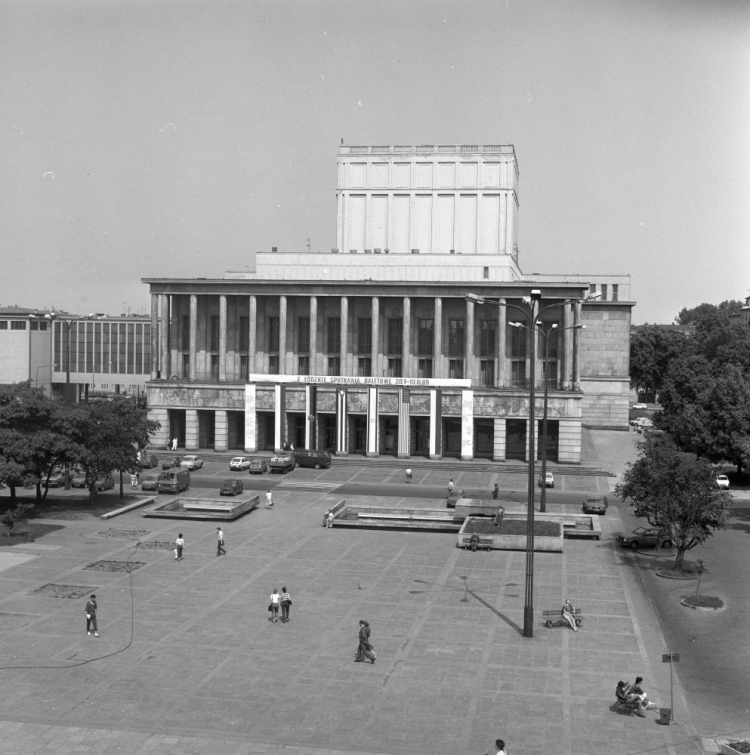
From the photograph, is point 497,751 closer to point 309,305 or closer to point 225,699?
point 225,699

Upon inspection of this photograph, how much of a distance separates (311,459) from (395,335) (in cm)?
1612

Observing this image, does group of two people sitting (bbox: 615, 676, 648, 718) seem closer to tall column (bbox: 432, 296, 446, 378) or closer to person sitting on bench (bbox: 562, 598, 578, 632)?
person sitting on bench (bbox: 562, 598, 578, 632)

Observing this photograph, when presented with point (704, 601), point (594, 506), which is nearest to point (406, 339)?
point (594, 506)

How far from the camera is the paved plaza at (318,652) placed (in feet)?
77.4

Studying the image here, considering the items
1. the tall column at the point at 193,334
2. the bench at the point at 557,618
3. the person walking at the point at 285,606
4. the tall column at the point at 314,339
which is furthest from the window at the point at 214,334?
the bench at the point at 557,618

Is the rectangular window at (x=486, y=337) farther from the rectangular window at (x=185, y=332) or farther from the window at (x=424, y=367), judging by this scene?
the rectangular window at (x=185, y=332)

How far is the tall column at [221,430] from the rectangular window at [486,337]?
24.4 metres

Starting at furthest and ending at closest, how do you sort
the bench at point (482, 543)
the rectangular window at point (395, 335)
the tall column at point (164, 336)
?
1. the tall column at point (164, 336)
2. the rectangular window at point (395, 335)
3. the bench at point (482, 543)

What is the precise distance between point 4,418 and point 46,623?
21.0 m

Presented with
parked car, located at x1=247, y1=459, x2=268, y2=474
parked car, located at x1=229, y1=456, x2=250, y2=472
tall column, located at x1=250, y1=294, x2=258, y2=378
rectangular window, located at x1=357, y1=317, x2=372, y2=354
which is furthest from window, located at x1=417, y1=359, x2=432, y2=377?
parked car, located at x1=229, y1=456, x2=250, y2=472

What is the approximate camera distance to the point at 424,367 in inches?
3447

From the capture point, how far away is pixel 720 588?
1548 inches

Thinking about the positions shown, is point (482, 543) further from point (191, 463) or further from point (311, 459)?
point (191, 463)

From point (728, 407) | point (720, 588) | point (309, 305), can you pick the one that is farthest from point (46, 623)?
point (309, 305)
